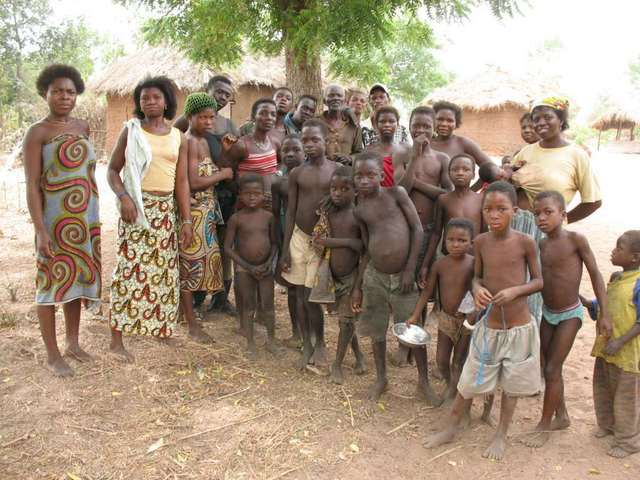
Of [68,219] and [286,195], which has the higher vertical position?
[286,195]

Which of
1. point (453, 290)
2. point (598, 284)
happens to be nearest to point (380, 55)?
point (453, 290)

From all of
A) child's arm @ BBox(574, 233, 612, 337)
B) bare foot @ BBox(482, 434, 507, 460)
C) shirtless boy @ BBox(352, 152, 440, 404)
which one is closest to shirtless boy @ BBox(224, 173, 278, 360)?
shirtless boy @ BBox(352, 152, 440, 404)

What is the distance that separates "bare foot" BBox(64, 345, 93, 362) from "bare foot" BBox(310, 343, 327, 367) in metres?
1.48

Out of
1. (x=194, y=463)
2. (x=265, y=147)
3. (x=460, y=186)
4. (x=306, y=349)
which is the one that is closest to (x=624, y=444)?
(x=460, y=186)

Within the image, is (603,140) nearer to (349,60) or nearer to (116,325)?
(349,60)

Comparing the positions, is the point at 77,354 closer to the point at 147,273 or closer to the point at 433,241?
the point at 147,273

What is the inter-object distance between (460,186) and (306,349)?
147 cm

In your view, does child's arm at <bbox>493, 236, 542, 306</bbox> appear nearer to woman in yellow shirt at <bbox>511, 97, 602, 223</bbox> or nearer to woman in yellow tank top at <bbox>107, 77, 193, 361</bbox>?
woman in yellow shirt at <bbox>511, 97, 602, 223</bbox>

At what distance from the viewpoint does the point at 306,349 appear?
11.9ft

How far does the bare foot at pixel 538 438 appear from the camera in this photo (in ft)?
9.18

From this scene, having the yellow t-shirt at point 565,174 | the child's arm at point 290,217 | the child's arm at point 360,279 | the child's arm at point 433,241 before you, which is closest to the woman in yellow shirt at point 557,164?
the yellow t-shirt at point 565,174

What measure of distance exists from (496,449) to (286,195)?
2053 mm

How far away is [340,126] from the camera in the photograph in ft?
15.0

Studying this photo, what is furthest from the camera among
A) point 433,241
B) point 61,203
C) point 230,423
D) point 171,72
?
point 171,72
